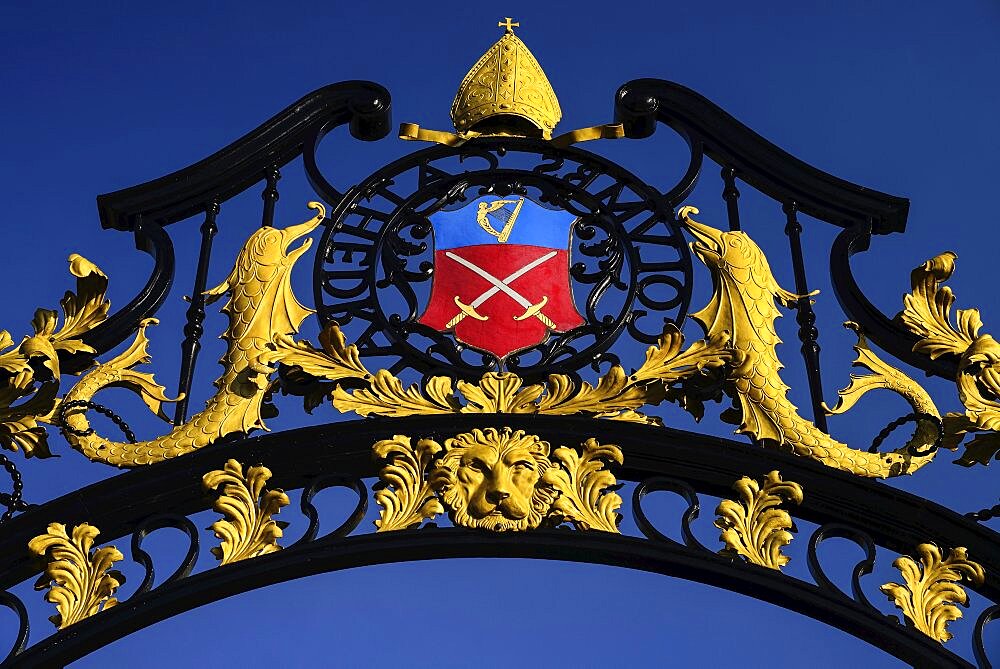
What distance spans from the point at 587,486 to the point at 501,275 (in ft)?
3.78

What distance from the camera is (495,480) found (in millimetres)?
6848

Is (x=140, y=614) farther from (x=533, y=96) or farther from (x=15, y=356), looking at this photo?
(x=533, y=96)

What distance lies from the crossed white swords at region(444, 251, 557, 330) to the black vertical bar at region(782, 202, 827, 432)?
916mm

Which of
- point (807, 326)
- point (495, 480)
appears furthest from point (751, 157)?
point (495, 480)

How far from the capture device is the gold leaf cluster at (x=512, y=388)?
712cm

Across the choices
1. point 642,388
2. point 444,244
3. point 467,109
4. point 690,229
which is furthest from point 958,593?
point 467,109

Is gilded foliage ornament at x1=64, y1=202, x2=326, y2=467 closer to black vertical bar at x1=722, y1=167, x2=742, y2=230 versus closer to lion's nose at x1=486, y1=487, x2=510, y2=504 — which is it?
lion's nose at x1=486, y1=487, x2=510, y2=504

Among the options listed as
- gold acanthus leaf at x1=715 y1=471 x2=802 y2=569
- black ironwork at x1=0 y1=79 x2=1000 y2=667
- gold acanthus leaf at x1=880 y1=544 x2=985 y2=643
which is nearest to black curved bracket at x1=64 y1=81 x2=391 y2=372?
black ironwork at x1=0 y1=79 x2=1000 y2=667

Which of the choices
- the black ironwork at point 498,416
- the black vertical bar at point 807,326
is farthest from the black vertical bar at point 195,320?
the black vertical bar at point 807,326

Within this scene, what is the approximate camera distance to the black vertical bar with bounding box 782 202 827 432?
7.28 meters

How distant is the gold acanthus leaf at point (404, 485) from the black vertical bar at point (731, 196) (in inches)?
66.0

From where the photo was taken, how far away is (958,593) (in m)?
6.72

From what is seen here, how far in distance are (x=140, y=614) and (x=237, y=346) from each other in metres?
1.16

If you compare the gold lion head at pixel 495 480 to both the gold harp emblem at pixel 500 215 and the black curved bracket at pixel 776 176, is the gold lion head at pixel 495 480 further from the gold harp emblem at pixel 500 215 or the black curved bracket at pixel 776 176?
the black curved bracket at pixel 776 176
